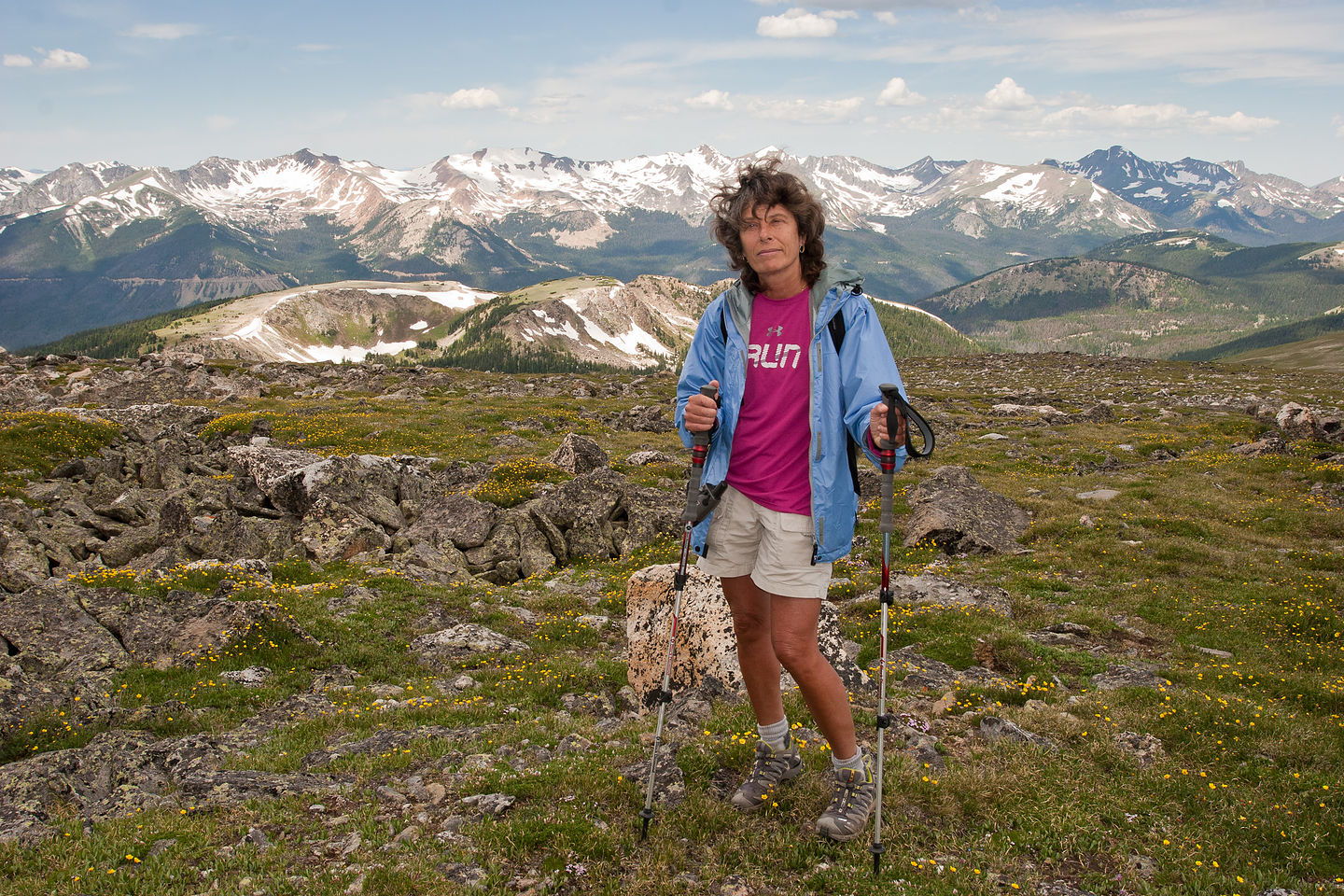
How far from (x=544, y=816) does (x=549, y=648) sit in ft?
23.3

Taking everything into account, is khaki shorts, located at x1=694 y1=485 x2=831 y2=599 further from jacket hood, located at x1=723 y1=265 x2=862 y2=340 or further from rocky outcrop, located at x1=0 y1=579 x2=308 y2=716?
rocky outcrop, located at x1=0 y1=579 x2=308 y2=716

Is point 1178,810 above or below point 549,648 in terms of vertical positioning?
above

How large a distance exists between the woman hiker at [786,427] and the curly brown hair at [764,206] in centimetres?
1

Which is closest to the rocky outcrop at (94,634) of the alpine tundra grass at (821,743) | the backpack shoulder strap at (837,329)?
the alpine tundra grass at (821,743)

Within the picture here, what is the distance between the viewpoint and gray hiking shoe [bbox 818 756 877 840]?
672 cm

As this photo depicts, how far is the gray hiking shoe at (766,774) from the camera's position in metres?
7.25

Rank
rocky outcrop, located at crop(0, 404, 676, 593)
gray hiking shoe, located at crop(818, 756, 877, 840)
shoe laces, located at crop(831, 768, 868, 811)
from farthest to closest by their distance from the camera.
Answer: rocky outcrop, located at crop(0, 404, 676, 593), shoe laces, located at crop(831, 768, 868, 811), gray hiking shoe, located at crop(818, 756, 877, 840)

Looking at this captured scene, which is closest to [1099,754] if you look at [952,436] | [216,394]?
[952,436]

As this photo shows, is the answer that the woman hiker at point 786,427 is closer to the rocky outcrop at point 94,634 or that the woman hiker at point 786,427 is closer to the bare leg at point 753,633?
the bare leg at point 753,633

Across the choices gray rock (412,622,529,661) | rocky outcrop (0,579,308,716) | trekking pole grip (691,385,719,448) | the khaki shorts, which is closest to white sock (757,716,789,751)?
the khaki shorts

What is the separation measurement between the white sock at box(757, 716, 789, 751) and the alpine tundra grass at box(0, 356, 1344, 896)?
479 millimetres

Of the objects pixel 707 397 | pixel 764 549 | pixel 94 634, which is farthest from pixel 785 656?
pixel 94 634

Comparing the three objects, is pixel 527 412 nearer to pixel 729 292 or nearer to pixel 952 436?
pixel 952 436

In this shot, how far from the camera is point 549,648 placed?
46.3 feet
